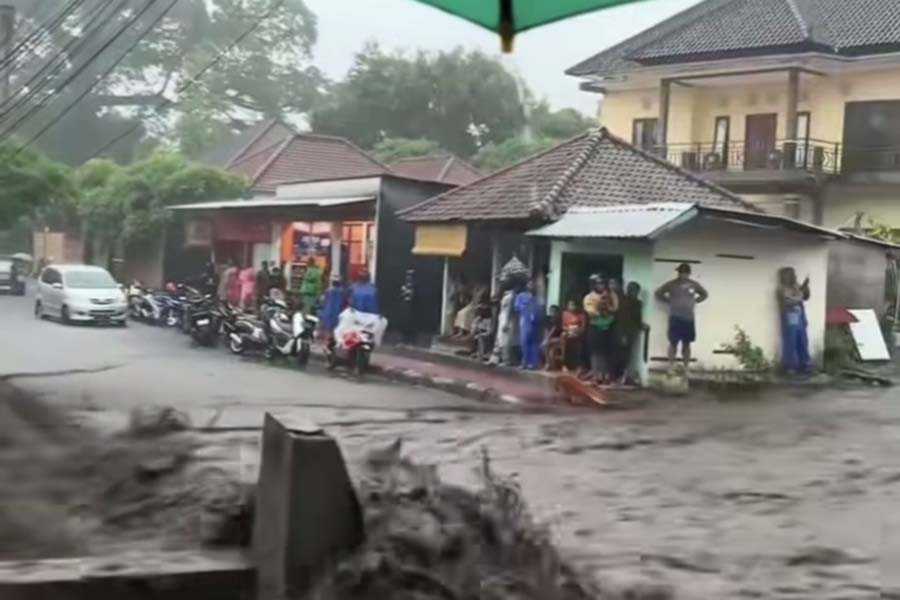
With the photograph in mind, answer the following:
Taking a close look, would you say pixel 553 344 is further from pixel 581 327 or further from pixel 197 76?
pixel 197 76

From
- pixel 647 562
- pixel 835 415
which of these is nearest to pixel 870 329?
pixel 835 415

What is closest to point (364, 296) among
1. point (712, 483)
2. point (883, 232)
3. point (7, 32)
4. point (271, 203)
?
point (271, 203)

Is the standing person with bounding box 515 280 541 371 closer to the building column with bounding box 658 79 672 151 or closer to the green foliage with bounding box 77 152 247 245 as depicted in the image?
the building column with bounding box 658 79 672 151

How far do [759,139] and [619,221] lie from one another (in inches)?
52.9

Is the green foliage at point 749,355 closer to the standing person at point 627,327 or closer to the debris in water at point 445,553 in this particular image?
the standing person at point 627,327

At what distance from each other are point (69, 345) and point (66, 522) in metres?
1.13

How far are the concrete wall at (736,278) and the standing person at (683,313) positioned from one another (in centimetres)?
3

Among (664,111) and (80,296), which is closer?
(80,296)

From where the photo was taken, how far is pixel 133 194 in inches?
171

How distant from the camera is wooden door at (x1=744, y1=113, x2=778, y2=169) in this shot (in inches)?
183

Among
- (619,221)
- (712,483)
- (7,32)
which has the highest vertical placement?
(7,32)

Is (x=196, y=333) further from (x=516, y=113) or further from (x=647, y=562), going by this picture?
(x=647, y=562)

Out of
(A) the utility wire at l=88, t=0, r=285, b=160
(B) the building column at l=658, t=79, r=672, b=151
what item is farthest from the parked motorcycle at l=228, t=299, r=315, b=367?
(B) the building column at l=658, t=79, r=672, b=151

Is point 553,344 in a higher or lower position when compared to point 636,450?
higher
